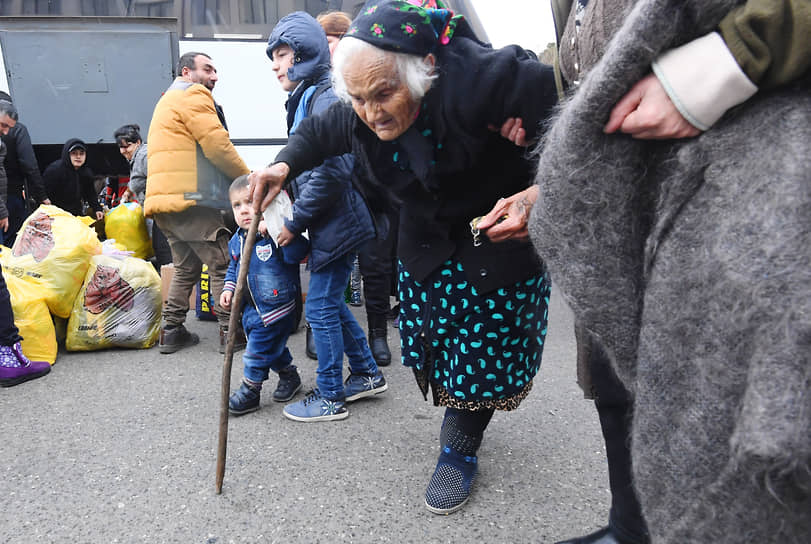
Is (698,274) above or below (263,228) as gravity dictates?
above

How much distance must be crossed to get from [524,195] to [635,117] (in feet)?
1.85

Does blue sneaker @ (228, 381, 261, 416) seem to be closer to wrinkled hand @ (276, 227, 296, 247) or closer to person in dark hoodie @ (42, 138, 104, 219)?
wrinkled hand @ (276, 227, 296, 247)

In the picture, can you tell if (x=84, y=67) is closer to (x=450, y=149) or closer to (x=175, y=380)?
(x=175, y=380)

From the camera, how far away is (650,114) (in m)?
0.76

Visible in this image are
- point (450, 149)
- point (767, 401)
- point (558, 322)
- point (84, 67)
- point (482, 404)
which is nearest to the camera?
point (767, 401)

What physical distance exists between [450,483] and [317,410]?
2.88 feet

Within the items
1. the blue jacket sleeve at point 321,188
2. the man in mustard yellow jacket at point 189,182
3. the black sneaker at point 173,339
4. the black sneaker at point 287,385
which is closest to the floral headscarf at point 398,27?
the blue jacket sleeve at point 321,188

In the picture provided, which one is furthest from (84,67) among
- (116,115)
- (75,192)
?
(75,192)

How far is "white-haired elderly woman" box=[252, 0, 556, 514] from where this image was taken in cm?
136

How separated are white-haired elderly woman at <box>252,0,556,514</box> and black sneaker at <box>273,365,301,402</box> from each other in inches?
43.8

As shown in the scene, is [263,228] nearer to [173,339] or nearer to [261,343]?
[261,343]

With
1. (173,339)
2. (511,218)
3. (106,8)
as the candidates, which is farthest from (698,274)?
(106,8)

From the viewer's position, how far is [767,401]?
64 cm

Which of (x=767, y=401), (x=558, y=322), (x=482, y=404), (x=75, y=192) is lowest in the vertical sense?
(x=558, y=322)
